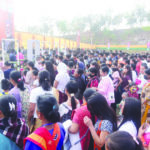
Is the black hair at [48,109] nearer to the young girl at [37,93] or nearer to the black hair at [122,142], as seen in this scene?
the black hair at [122,142]

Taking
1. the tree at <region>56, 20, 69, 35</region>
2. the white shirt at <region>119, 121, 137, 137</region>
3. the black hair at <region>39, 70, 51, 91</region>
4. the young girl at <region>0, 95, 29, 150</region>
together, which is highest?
the tree at <region>56, 20, 69, 35</region>

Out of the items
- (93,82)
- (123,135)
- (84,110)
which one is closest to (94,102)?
(84,110)

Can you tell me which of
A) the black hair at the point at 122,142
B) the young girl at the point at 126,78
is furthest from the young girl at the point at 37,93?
the young girl at the point at 126,78

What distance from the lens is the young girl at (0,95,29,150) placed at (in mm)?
1716

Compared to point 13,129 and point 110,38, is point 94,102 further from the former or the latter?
point 110,38

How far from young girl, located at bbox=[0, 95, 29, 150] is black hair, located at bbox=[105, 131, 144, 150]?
88 centimetres

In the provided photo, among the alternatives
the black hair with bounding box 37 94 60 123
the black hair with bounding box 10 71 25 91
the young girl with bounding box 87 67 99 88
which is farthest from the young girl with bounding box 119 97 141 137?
the young girl with bounding box 87 67 99 88

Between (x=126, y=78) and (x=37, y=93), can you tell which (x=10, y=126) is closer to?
(x=37, y=93)

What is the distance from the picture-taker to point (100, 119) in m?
2.07

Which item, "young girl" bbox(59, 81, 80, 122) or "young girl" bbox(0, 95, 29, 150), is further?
"young girl" bbox(59, 81, 80, 122)

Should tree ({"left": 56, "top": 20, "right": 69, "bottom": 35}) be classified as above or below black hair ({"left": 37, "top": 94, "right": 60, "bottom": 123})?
above

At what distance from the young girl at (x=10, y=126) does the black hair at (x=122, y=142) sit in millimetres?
879

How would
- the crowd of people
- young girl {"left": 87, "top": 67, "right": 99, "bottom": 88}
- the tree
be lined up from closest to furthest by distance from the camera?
the crowd of people → young girl {"left": 87, "top": 67, "right": 99, "bottom": 88} → the tree

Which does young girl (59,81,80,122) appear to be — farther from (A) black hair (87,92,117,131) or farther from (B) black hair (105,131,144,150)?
(B) black hair (105,131,144,150)
